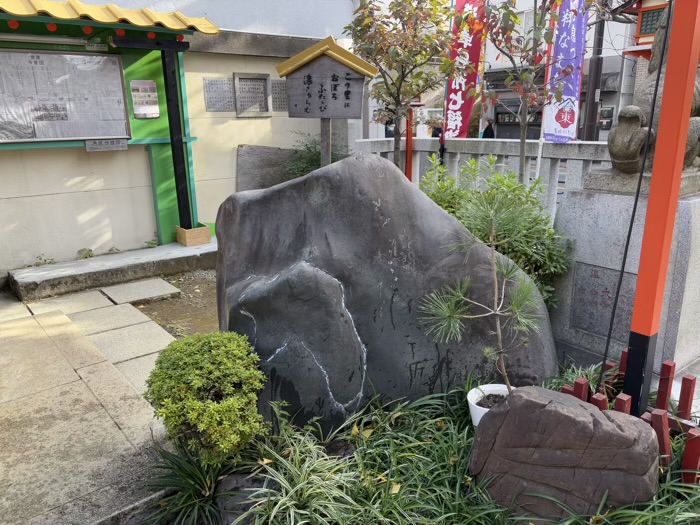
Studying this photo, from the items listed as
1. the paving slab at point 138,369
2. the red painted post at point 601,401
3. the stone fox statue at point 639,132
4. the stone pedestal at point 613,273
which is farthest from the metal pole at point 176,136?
the red painted post at point 601,401

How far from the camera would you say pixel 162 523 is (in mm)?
2807

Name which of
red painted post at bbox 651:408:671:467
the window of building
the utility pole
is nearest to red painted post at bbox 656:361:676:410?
red painted post at bbox 651:408:671:467

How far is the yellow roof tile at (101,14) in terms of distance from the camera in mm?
5629

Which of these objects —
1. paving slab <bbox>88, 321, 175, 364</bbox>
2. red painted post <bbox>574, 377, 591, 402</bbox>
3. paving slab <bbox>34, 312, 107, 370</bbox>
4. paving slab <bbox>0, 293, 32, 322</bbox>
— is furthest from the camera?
paving slab <bbox>0, 293, 32, 322</bbox>

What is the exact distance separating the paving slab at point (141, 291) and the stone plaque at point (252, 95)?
3.10 metres

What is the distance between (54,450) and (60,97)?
194 inches

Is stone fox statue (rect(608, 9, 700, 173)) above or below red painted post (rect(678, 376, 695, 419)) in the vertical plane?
above

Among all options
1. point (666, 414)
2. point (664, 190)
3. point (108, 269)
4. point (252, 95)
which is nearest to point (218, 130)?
point (252, 95)

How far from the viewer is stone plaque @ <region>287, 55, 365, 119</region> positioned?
16.6ft

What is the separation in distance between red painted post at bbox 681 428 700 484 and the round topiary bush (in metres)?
2.05

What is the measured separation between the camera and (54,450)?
3.31 meters

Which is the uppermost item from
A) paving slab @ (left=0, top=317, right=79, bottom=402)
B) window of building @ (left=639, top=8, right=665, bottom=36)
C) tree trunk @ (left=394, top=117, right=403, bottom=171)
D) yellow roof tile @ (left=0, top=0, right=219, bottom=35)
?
window of building @ (left=639, top=8, right=665, bottom=36)

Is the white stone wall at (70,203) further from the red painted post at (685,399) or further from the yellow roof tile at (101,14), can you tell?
the red painted post at (685,399)

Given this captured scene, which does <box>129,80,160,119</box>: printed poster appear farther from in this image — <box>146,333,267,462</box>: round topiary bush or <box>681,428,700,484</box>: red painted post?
<box>681,428,700,484</box>: red painted post
